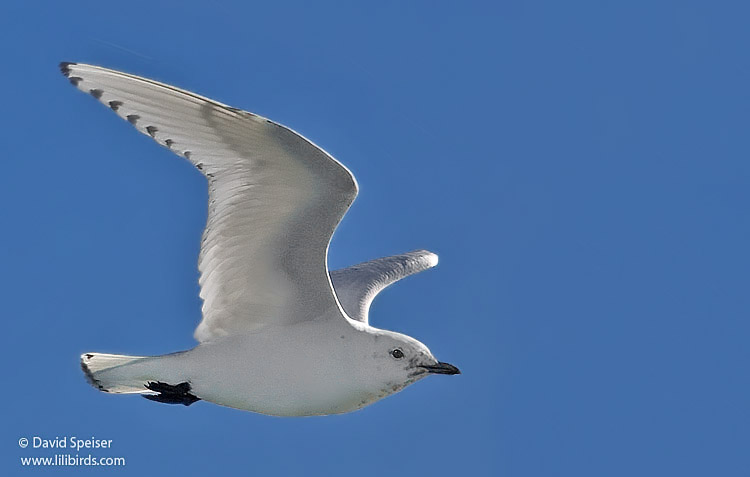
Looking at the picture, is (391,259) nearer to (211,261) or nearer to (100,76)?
(211,261)

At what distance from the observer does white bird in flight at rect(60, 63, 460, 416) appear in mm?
6527

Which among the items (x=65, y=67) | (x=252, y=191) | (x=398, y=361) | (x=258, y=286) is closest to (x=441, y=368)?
(x=398, y=361)

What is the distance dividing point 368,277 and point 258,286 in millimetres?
1877

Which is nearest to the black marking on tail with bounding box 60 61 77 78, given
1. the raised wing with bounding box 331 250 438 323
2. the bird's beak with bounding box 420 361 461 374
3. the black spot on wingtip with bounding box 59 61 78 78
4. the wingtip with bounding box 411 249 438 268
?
the black spot on wingtip with bounding box 59 61 78 78

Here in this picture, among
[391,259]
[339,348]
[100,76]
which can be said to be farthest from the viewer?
[391,259]

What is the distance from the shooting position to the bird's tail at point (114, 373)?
7.41 m

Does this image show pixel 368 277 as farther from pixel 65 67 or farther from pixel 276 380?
pixel 65 67

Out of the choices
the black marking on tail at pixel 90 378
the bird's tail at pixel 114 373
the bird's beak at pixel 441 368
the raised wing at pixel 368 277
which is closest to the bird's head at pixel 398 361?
the bird's beak at pixel 441 368

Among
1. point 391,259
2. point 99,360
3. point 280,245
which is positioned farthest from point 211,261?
point 391,259

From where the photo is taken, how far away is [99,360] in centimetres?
754

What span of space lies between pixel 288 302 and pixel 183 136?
3.89 ft

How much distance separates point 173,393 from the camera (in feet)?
24.3

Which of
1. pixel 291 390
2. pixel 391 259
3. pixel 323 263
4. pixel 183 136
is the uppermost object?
pixel 391 259

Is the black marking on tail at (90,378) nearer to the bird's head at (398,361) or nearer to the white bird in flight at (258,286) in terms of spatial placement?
the white bird in flight at (258,286)
